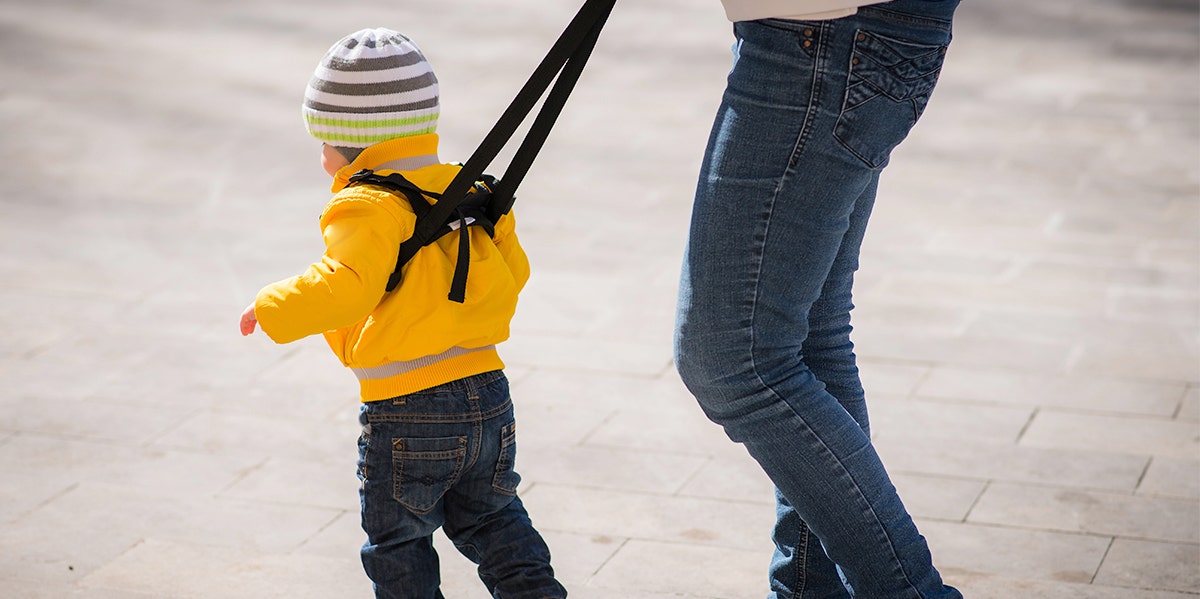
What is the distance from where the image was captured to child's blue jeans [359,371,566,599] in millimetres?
2596

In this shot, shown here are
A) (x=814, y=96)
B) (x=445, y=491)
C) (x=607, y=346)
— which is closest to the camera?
(x=814, y=96)

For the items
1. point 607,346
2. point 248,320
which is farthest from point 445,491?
point 607,346

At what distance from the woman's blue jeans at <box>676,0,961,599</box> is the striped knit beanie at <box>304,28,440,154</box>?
625 mm

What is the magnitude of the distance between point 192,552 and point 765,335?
174 centimetres

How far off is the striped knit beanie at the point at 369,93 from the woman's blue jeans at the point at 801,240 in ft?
2.05

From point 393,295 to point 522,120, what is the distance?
385mm

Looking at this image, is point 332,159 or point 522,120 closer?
point 522,120

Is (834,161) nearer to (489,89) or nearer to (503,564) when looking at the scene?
(503,564)

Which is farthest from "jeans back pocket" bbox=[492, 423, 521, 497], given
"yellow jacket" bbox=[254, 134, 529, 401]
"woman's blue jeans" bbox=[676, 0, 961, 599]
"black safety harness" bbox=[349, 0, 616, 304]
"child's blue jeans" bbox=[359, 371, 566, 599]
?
"woman's blue jeans" bbox=[676, 0, 961, 599]

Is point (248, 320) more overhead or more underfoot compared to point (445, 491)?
more overhead

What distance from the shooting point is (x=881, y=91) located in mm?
2135

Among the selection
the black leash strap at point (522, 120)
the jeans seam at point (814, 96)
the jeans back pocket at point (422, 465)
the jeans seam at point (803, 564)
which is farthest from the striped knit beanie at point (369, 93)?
the jeans seam at point (803, 564)

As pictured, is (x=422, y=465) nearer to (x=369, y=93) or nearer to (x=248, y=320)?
(x=248, y=320)

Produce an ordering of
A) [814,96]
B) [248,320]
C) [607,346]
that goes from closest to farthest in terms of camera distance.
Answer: [814,96] < [248,320] < [607,346]
